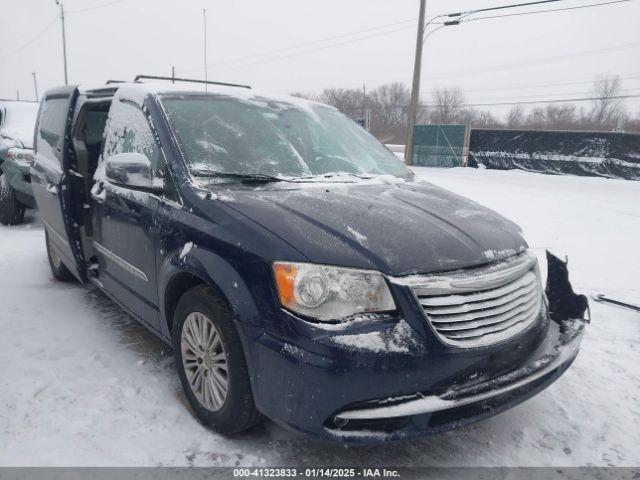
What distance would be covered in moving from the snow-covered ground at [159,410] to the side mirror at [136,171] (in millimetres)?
1200

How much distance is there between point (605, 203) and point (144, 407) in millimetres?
10652

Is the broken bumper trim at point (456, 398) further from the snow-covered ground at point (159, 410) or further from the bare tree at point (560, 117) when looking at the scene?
the bare tree at point (560, 117)

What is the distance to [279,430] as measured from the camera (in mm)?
2494

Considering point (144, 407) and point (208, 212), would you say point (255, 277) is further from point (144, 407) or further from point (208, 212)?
point (144, 407)

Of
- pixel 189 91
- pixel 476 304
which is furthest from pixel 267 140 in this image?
pixel 476 304

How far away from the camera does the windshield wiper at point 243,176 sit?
257 cm

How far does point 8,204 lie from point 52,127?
12.3 ft

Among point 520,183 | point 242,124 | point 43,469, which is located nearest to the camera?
point 43,469

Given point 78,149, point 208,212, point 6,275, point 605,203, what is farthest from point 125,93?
point 605,203

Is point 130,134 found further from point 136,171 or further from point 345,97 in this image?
point 345,97

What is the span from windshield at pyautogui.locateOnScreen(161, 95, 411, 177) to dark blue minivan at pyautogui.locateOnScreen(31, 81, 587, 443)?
0.05ft

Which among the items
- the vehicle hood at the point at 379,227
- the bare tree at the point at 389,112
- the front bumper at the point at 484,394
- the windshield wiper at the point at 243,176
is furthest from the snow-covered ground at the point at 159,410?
the bare tree at the point at 389,112

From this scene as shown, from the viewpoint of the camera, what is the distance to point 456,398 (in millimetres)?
1921

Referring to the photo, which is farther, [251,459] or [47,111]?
[47,111]
